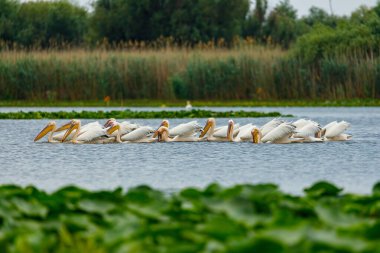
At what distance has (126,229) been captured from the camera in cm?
572

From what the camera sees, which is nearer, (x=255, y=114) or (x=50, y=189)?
(x=50, y=189)

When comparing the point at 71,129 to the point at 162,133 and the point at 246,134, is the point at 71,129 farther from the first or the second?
the point at 246,134

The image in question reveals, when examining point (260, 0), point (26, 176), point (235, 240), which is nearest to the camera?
point (235, 240)

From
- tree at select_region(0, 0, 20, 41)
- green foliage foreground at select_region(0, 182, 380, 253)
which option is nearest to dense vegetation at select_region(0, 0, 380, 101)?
tree at select_region(0, 0, 20, 41)

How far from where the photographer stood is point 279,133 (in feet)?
50.1

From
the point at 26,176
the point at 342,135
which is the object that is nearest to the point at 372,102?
the point at 342,135

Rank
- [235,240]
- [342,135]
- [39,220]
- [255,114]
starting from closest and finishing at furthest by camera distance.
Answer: [235,240] → [39,220] → [342,135] → [255,114]

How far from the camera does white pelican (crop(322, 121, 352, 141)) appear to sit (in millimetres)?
15648

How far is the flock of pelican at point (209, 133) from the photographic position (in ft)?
50.7

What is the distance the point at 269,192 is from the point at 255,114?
15544 mm

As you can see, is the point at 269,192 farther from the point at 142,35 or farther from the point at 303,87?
the point at 142,35

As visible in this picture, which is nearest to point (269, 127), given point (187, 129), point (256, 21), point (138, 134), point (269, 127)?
point (269, 127)

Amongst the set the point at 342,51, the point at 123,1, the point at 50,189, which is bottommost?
the point at 50,189

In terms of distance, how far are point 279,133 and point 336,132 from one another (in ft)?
3.24
